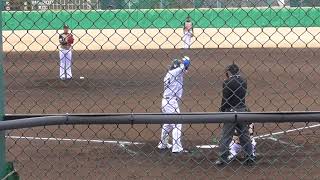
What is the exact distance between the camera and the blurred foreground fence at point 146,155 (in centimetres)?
1014

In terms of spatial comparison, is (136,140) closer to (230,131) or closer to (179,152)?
(179,152)

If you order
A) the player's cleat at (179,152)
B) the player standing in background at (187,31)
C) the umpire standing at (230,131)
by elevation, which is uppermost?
the player standing in background at (187,31)

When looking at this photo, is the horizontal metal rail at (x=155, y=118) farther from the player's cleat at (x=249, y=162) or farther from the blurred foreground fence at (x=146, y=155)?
the player's cleat at (x=249, y=162)

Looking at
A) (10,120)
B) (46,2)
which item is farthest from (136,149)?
(10,120)

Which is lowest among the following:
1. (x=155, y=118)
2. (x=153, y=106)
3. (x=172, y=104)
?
(x=155, y=118)

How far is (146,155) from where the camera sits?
11.0 m

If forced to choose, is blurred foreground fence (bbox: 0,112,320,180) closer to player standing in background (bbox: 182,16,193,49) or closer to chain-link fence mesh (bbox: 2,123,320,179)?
chain-link fence mesh (bbox: 2,123,320,179)

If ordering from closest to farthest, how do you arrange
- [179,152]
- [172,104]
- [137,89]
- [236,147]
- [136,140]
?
[236,147]
[179,152]
[172,104]
[136,140]
[137,89]

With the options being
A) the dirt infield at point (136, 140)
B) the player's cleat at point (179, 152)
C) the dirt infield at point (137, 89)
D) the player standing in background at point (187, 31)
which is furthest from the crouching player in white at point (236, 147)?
the player standing in background at point (187, 31)

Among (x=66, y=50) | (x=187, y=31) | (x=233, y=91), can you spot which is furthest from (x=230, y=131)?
(x=187, y=31)

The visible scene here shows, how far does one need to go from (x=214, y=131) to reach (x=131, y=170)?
311 cm

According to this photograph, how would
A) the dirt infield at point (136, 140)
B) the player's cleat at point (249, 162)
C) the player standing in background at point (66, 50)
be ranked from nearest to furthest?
the dirt infield at point (136, 140) → the player's cleat at point (249, 162) → the player standing in background at point (66, 50)

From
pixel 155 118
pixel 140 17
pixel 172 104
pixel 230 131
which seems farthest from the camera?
pixel 172 104

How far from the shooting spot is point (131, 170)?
33.8 ft
